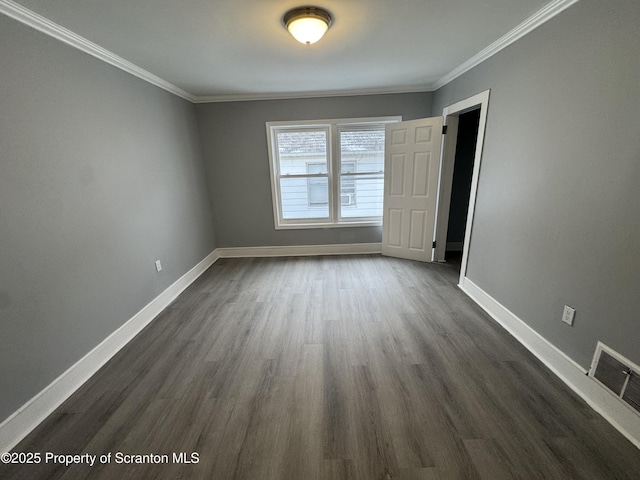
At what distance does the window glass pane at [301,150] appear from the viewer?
3846 mm

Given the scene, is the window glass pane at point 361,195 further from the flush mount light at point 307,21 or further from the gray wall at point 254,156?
the flush mount light at point 307,21

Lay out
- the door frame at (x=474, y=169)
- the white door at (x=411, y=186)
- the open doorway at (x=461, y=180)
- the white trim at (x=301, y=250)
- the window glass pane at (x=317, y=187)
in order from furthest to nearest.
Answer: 1. the white trim at (x=301, y=250)
2. the window glass pane at (x=317, y=187)
3. the open doorway at (x=461, y=180)
4. the white door at (x=411, y=186)
5. the door frame at (x=474, y=169)

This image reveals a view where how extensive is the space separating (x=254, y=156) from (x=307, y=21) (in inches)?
93.1

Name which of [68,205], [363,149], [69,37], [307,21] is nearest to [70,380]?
[68,205]

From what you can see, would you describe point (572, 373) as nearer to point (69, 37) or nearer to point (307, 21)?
point (307, 21)

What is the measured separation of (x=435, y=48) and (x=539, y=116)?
1082 mm

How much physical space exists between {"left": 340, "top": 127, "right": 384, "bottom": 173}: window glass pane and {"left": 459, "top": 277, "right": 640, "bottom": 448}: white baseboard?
243 centimetres

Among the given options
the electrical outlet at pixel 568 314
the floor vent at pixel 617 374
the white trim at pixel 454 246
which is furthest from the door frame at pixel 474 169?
the floor vent at pixel 617 374

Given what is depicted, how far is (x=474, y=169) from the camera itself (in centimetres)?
265

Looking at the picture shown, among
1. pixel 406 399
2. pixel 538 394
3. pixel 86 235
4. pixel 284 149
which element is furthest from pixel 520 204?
pixel 86 235

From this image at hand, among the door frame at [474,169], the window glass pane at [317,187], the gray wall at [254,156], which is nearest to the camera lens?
the door frame at [474,169]

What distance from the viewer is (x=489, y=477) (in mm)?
1173

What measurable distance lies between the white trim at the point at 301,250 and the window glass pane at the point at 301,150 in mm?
1219

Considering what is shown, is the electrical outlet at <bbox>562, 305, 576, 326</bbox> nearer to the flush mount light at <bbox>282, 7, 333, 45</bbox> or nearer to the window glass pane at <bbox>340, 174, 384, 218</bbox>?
the flush mount light at <bbox>282, 7, 333, 45</bbox>
